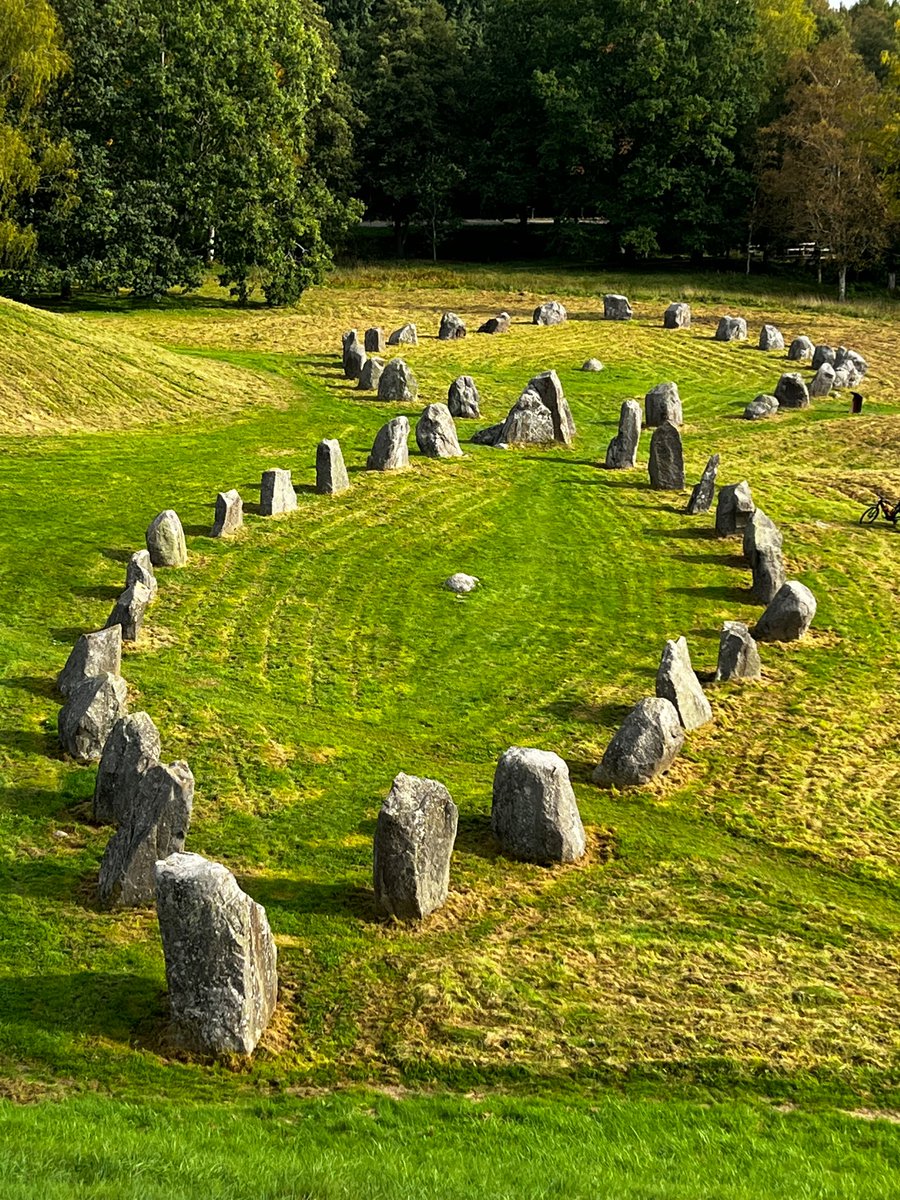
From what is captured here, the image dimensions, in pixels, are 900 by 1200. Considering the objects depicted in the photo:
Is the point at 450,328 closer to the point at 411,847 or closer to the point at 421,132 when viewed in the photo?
the point at 421,132

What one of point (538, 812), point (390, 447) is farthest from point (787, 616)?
point (390, 447)

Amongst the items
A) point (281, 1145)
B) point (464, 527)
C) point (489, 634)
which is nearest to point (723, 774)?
point (489, 634)

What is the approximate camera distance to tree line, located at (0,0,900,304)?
156 feet

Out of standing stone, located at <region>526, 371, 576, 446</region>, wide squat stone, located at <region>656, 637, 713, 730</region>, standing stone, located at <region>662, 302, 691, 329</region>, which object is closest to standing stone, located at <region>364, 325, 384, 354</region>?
standing stone, located at <region>526, 371, 576, 446</region>

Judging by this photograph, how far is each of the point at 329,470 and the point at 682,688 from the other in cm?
1233

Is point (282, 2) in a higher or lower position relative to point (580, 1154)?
higher

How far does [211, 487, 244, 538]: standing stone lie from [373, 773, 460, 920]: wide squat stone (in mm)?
12953

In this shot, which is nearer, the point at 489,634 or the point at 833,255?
the point at 489,634

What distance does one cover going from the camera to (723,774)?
16.3m

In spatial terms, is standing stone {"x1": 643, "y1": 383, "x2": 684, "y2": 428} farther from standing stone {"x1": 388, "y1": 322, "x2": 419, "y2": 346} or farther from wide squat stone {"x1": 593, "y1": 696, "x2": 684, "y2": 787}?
wide squat stone {"x1": 593, "y1": 696, "x2": 684, "y2": 787}

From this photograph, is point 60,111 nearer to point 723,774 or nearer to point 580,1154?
point 723,774

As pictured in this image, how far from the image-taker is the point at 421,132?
7531 cm

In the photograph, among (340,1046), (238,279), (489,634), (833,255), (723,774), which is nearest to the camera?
(340,1046)

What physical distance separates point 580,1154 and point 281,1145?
2.04 meters
